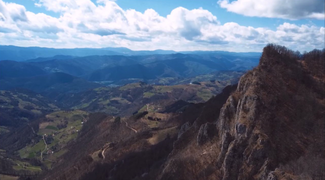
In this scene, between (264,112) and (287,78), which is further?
(287,78)

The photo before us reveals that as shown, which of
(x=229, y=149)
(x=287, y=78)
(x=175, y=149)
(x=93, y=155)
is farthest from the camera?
(x=93, y=155)

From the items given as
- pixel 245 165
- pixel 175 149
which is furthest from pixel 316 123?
pixel 175 149

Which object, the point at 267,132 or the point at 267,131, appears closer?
the point at 267,132

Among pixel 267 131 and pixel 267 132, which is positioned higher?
pixel 267 131

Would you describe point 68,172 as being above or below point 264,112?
below

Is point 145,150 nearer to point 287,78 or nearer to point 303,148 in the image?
point 287,78

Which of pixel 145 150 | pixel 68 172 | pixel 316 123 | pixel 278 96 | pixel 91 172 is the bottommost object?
pixel 68 172

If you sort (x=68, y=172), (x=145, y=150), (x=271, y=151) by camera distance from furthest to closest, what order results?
(x=68, y=172) < (x=145, y=150) < (x=271, y=151)
